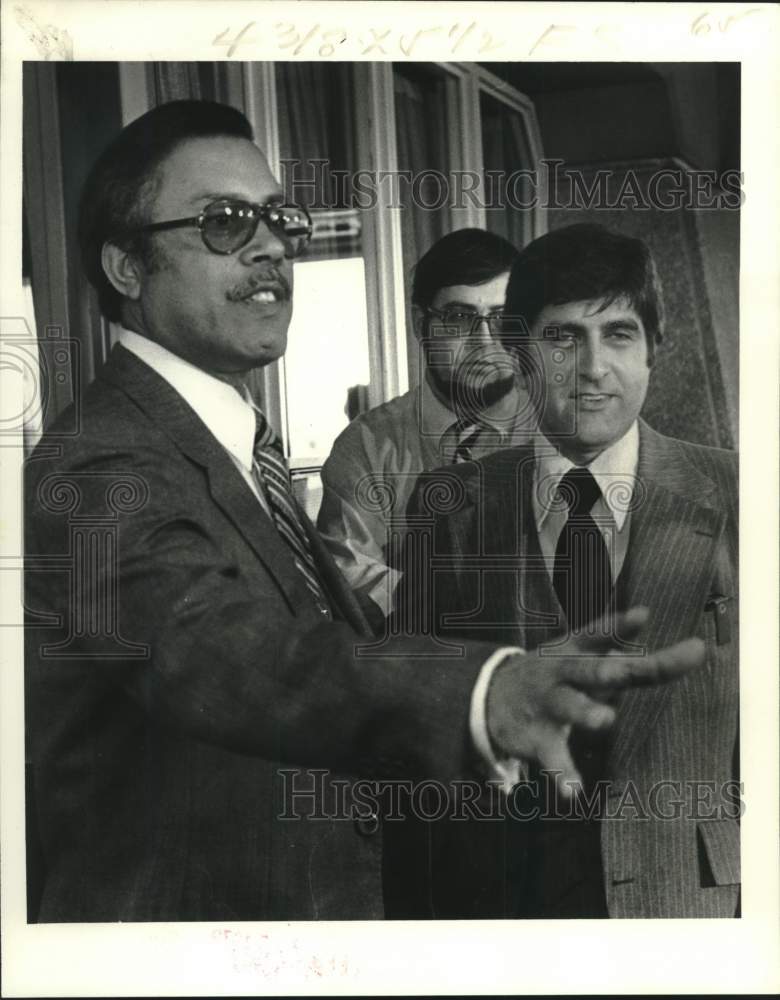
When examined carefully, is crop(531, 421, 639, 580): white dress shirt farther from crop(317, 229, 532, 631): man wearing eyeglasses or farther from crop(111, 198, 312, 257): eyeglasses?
crop(111, 198, 312, 257): eyeglasses

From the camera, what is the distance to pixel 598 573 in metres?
2.40

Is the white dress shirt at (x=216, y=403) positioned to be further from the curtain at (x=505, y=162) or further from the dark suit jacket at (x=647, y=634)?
the curtain at (x=505, y=162)

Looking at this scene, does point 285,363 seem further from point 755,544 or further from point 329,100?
point 755,544

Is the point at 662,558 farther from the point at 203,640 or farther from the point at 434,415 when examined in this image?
the point at 203,640

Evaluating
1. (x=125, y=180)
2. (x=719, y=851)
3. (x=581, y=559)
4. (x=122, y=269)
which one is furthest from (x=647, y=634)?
(x=125, y=180)

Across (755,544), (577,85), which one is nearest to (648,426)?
(755,544)

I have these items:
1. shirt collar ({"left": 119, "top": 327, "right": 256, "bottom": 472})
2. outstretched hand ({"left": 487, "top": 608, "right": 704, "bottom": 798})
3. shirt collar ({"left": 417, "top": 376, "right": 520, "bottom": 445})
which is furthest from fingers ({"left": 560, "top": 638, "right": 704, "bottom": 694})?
shirt collar ({"left": 119, "top": 327, "right": 256, "bottom": 472})

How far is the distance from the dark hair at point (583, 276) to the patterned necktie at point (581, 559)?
0.98ft

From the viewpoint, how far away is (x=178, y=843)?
7.72 ft

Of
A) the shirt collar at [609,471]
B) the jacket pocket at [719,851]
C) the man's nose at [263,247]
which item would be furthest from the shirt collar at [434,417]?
the jacket pocket at [719,851]

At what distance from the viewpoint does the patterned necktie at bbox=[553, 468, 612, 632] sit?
238 cm

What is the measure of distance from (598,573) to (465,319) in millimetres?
566

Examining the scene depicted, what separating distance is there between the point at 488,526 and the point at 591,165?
0.74 m

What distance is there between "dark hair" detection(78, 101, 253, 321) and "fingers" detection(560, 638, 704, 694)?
113 centimetres
